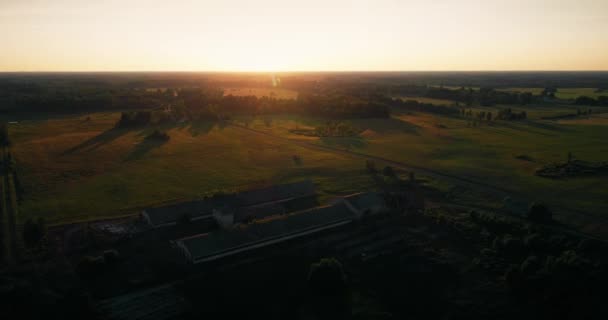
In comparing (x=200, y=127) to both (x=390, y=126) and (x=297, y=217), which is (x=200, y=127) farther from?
(x=297, y=217)

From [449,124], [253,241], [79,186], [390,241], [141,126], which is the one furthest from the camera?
[449,124]

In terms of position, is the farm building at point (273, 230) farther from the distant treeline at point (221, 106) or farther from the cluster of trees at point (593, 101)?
the cluster of trees at point (593, 101)

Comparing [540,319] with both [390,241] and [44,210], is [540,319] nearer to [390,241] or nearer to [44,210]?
[390,241]

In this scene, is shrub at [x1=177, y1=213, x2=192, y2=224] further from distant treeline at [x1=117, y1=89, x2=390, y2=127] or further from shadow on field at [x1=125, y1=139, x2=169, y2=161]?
distant treeline at [x1=117, y1=89, x2=390, y2=127]

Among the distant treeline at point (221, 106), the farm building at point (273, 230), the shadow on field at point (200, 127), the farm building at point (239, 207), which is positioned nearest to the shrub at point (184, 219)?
the farm building at point (239, 207)

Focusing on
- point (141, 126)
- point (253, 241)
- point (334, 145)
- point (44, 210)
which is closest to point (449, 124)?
point (334, 145)

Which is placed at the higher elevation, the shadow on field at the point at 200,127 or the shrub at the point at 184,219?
the shadow on field at the point at 200,127
